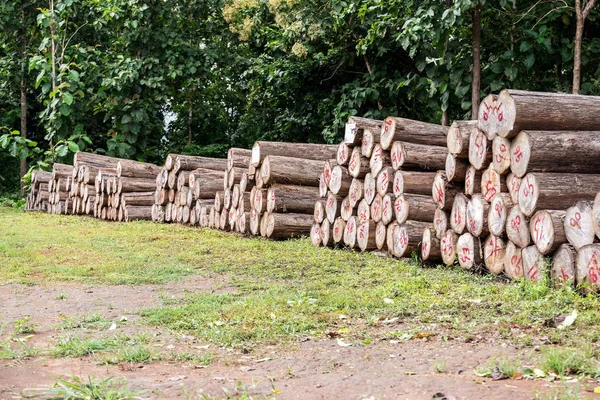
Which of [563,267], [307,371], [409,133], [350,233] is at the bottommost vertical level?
[307,371]

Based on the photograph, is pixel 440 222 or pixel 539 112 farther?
pixel 440 222

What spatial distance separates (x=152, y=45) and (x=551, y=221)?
17.8 m

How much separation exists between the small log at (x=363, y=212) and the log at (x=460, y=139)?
179cm

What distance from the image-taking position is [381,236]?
32.0 feet

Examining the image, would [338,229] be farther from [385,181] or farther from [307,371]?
[307,371]

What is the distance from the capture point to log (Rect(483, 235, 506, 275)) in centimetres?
773

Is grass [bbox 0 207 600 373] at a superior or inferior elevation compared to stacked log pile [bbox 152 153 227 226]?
inferior

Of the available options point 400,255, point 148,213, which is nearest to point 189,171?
point 148,213

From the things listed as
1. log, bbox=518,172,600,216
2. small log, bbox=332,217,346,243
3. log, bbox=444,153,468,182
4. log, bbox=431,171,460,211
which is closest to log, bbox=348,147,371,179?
small log, bbox=332,217,346,243

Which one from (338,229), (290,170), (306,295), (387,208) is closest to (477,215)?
(387,208)

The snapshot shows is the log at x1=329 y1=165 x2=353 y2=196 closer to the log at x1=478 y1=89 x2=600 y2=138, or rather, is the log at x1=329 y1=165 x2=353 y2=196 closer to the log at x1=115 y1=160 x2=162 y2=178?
the log at x1=478 y1=89 x2=600 y2=138

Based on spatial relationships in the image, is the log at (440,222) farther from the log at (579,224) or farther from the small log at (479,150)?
the log at (579,224)

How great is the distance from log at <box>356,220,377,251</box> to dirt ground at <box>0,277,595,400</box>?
14.8 feet

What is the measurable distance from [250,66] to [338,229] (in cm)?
1381
